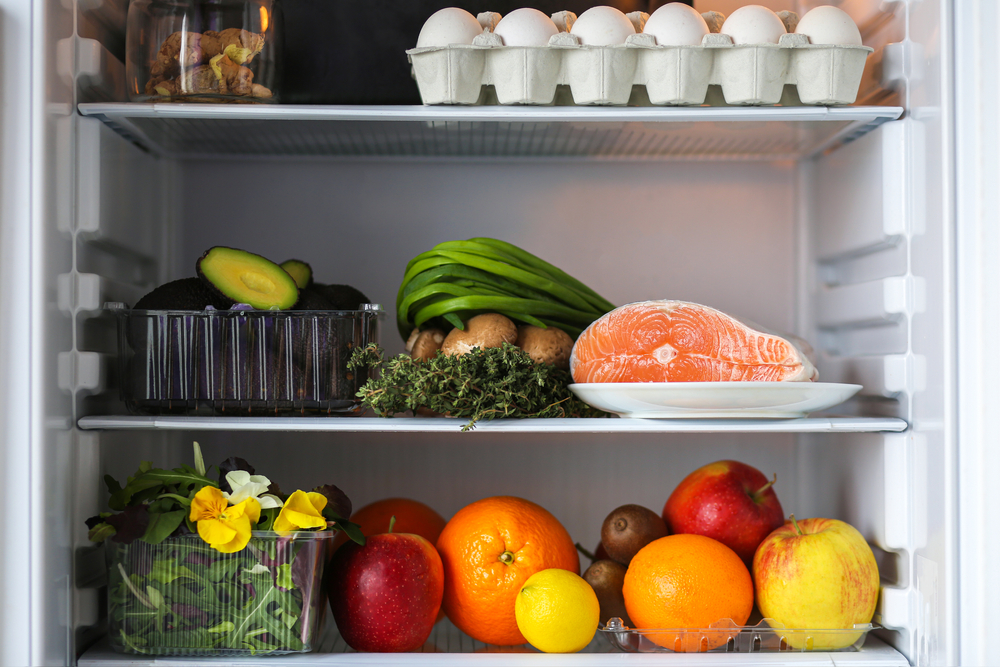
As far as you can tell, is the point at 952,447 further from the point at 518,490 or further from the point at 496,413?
the point at 518,490

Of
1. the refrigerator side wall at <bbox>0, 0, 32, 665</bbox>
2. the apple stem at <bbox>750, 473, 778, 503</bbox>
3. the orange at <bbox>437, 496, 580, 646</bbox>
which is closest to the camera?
the refrigerator side wall at <bbox>0, 0, 32, 665</bbox>

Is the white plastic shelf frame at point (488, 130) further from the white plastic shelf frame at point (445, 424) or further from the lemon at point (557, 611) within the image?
the lemon at point (557, 611)

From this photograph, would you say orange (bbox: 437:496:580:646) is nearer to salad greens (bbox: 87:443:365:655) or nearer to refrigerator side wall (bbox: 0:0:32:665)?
salad greens (bbox: 87:443:365:655)

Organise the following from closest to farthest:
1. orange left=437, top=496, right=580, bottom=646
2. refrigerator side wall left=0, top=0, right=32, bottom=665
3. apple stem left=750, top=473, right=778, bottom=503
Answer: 1. refrigerator side wall left=0, top=0, right=32, bottom=665
2. orange left=437, top=496, right=580, bottom=646
3. apple stem left=750, top=473, right=778, bottom=503

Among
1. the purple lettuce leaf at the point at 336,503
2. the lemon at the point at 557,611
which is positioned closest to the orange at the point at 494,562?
the lemon at the point at 557,611

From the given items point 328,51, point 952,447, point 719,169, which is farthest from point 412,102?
point 952,447

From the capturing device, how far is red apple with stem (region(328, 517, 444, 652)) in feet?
3.03

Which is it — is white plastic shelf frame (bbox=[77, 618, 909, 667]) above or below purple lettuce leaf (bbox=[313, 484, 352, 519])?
below

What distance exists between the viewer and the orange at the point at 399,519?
1.10 metres

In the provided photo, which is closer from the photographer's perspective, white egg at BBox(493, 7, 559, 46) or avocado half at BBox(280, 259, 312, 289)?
white egg at BBox(493, 7, 559, 46)

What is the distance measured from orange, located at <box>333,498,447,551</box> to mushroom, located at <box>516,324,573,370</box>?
31 cm

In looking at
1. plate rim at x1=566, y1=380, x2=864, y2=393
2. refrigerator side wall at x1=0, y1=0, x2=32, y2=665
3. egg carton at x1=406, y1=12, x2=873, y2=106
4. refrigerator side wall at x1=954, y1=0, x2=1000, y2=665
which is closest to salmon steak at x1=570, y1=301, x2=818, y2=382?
plate rim at x1=566, y1=380, x2=864, y2=393

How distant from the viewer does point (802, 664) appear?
3.01 ft

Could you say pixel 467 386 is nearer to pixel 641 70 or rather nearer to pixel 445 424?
pixel 445 424
